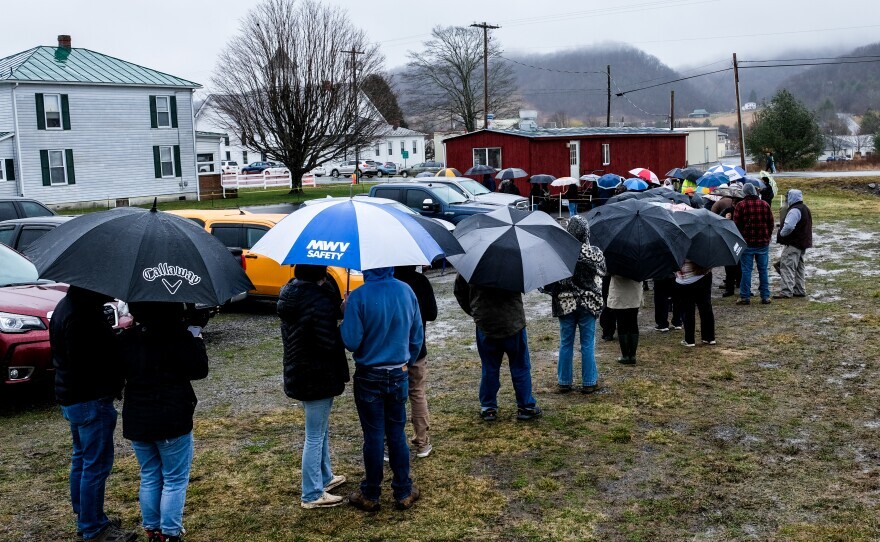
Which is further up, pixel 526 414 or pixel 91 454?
pixel 91 454

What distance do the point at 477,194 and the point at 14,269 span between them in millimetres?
15552

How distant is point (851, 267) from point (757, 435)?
34.5 ft

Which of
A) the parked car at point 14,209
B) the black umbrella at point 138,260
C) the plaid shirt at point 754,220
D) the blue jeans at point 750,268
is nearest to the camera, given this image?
the black umbrella at point 138,260

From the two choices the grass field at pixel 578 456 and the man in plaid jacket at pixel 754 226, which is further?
the man in plaid jacket at pixel 754 226

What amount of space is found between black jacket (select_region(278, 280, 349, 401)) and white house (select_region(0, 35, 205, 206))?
36148 mm

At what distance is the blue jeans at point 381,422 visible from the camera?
5.59 meters

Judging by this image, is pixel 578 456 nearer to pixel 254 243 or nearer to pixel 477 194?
pixel 254 243

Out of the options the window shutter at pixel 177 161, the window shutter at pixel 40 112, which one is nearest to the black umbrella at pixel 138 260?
the window shutter at pixel 40 112

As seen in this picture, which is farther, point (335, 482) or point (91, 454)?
point (335, 482)

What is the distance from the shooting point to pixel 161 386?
15.9 ft

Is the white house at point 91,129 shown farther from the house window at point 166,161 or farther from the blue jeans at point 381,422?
the blue jeans at point 381,422

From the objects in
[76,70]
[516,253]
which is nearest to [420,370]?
[516,253]

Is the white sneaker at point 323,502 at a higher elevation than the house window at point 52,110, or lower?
lower

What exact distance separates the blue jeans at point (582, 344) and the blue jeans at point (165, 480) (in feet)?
13.7
